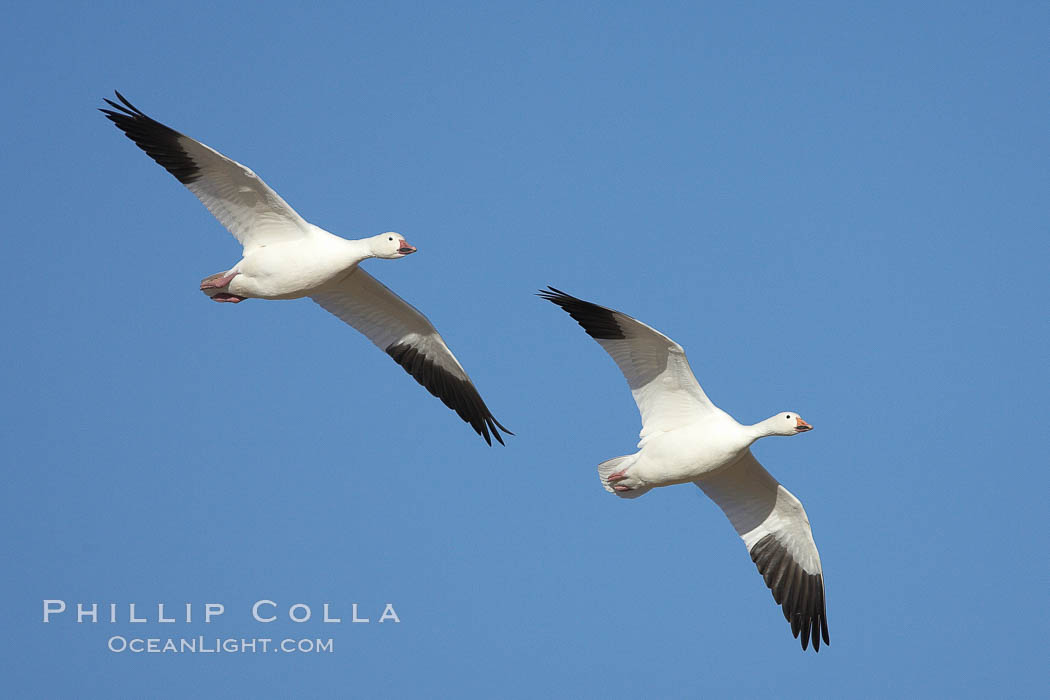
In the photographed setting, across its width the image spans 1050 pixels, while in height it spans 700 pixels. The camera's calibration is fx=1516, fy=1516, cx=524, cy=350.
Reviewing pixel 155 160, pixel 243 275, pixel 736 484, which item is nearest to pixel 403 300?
pixel 243 275

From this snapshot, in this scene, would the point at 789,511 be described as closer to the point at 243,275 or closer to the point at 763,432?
the point at 763,432

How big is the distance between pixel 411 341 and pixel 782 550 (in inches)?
183

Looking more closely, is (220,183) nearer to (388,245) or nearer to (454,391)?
(388,245)

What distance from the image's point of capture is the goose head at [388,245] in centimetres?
1539

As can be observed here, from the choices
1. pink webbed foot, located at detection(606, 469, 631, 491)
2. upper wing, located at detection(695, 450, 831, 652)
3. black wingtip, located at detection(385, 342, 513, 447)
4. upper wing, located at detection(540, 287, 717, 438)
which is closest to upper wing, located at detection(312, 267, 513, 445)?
black wingtip, located at detection(385, 342, 513, 447)

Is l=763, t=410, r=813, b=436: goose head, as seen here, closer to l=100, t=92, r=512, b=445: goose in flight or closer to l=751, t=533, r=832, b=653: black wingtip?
l=751, t=533, r=832, b=653: black wingtip

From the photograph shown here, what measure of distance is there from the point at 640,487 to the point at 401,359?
3.31 metres

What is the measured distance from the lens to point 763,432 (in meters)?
14.8

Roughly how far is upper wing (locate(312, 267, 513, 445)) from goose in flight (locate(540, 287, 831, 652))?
227 cm

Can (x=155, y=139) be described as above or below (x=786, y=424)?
above

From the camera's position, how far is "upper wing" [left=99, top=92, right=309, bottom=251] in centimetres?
1490

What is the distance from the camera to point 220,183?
49.8ft

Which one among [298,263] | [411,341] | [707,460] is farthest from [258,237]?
[707,460]

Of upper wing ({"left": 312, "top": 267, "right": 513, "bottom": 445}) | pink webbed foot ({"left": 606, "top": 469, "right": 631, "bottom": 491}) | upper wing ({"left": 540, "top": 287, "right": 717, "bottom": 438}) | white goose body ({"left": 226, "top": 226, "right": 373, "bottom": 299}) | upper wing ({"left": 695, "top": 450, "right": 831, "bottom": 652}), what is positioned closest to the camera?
upper wing ({"left": 540, "top": 287, "right": 717, "bottom": 438})
